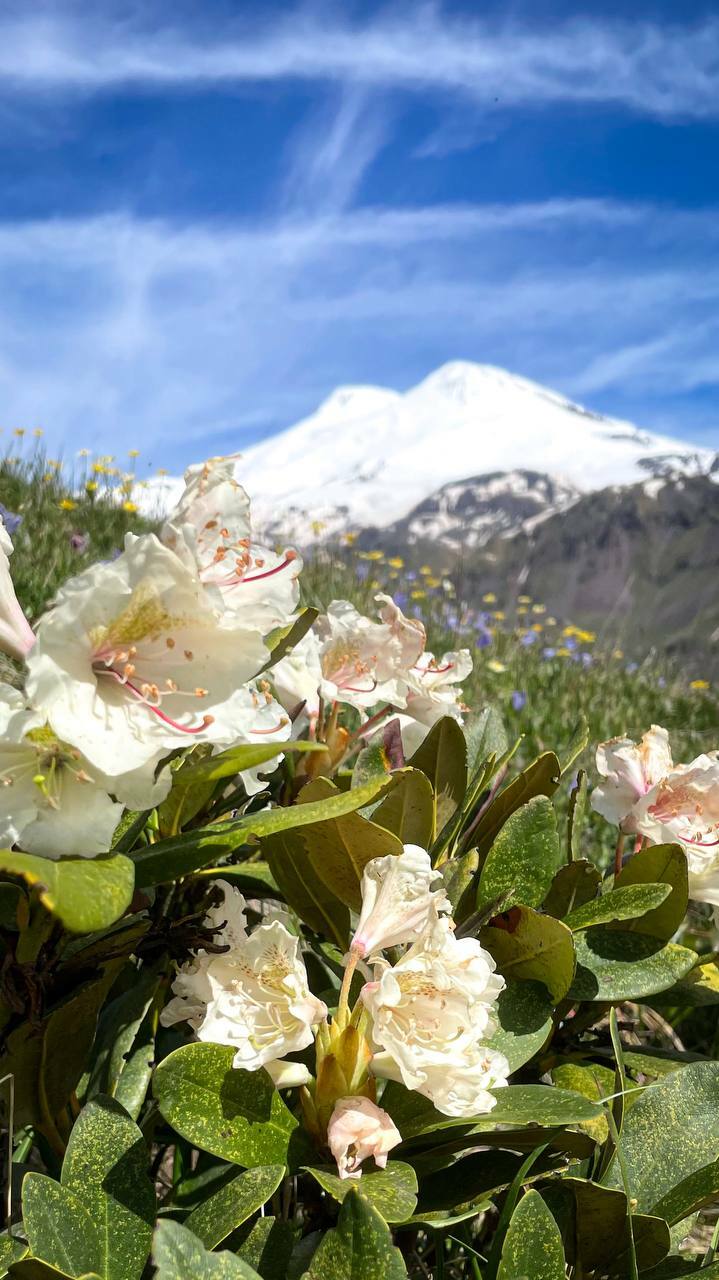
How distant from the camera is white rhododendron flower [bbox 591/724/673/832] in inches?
50.8

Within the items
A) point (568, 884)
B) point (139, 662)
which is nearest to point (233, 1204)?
point (139, 662)

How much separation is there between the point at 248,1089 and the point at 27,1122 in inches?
12.0

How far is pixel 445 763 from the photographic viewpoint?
1.17 m

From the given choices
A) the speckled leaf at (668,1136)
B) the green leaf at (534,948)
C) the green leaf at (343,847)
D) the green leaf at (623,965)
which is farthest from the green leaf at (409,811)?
the speckled leaf at (668,1136)

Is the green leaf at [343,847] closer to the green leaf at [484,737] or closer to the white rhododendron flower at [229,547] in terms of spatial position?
the white rhododendron flower at [229,547]

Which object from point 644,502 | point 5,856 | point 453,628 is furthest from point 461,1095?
point 644,502

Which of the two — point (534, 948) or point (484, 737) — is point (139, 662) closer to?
point (534, 948)

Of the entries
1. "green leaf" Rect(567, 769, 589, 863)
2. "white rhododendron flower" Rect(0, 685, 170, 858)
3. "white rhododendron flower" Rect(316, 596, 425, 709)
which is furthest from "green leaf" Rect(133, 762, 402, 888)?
"green leaf" Rect(567, 769, 589, 863)

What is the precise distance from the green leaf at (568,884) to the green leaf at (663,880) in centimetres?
5

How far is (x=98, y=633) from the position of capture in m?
0.78

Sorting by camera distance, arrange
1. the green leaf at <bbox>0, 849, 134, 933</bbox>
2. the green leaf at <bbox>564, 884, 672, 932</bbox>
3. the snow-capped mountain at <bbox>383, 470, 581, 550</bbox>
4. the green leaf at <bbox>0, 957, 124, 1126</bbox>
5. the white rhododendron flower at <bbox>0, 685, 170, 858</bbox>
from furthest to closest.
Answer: the snow-capped mountain at <bbox>383, 470, 581, 550</bbox> < the green leaf at <bbox>564, 884, 672, 932</bbox> < the green leaf at <bbox>0, 957, 124, 1126</bbox> < the white rhododendron flower at <bbox>0, 685, 170, 858</bbox> < the green leaf at <bbox>0, 849, 134, 933</bbox>

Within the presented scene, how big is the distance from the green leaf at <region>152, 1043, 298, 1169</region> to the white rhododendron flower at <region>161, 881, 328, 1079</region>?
2cm

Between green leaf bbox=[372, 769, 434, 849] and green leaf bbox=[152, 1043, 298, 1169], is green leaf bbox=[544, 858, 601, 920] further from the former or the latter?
green leaf bbox=[152, 1043, 298, 1169]

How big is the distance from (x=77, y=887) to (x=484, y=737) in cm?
89
